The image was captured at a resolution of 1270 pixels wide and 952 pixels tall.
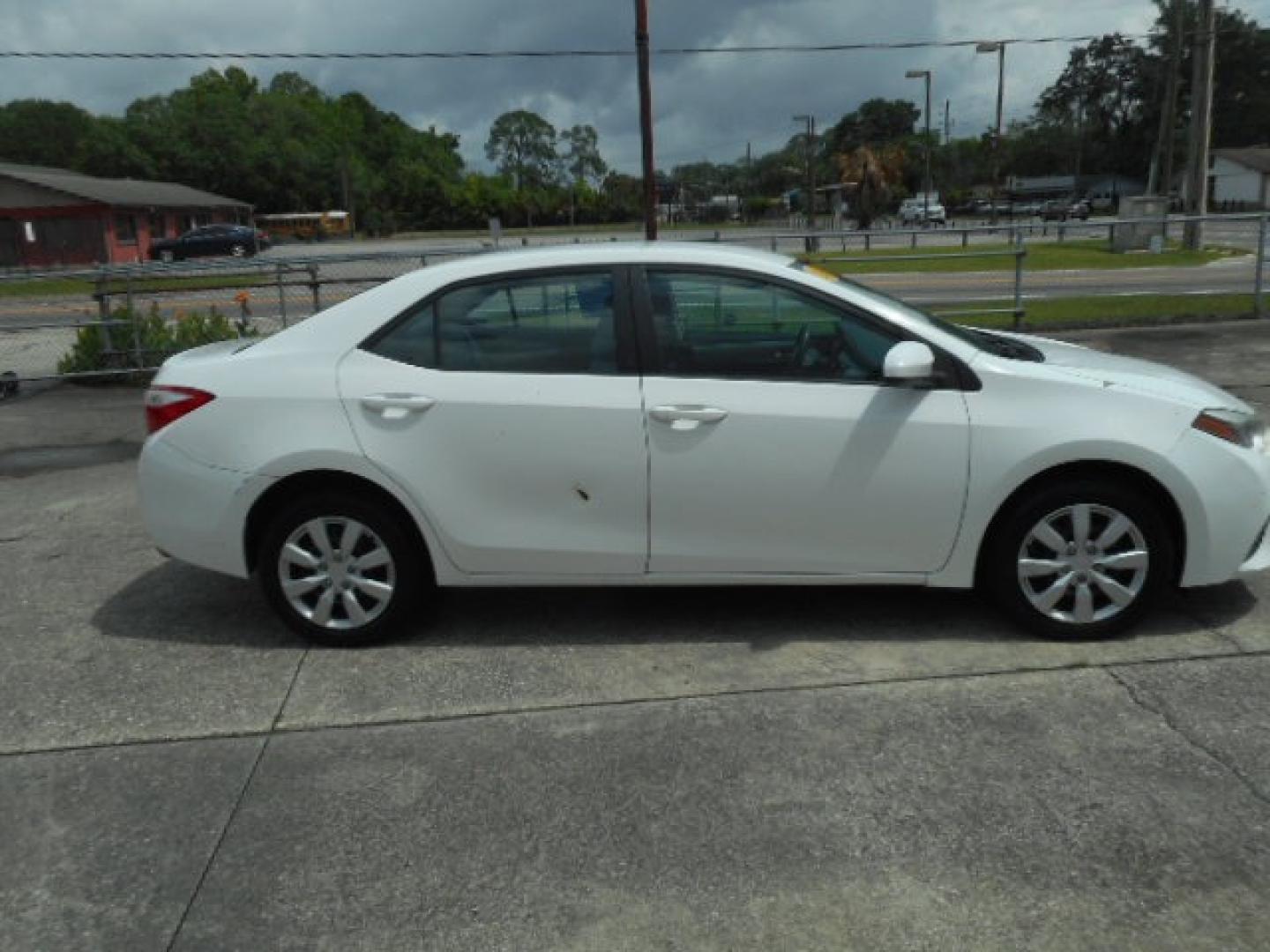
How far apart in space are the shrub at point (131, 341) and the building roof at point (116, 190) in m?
45.8

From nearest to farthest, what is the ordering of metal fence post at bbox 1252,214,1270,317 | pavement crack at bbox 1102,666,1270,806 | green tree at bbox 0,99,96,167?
pavement crack at bbox 1102,666,1270,806 → metal fence post at bbox 1252,214,1270,317 → green tree at bbox 0,99,96,167

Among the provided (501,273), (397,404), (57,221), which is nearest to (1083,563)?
(501,273)

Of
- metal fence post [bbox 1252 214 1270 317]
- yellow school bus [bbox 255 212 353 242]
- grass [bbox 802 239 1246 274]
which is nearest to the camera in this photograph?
metal fence post [bbox 1252 214 1270 317]

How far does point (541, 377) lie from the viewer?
422cm

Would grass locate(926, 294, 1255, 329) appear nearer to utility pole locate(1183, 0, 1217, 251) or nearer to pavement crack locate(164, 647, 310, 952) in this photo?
utility pole locate(1183, 0, 1217, 251)

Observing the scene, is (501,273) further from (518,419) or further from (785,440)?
(785,440)

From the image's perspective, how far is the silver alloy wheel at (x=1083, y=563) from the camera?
4121mm

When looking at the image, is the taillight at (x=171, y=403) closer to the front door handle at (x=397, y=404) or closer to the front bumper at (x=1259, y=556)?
the front door handle at (x=397, y=404)

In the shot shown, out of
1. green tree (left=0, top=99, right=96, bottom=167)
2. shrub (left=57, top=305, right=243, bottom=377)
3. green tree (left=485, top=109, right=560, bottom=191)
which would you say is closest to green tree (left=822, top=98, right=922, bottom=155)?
green tree (left=485, top=109, right=560, bottom=191)

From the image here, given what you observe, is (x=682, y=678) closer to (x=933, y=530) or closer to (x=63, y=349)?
(x=933, y=530)

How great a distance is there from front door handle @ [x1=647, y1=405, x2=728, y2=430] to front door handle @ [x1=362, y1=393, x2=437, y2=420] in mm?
896

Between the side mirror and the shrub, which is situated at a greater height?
the side mirror

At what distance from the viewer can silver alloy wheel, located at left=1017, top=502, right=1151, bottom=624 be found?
13.5 feet

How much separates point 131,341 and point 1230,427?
10884mm
